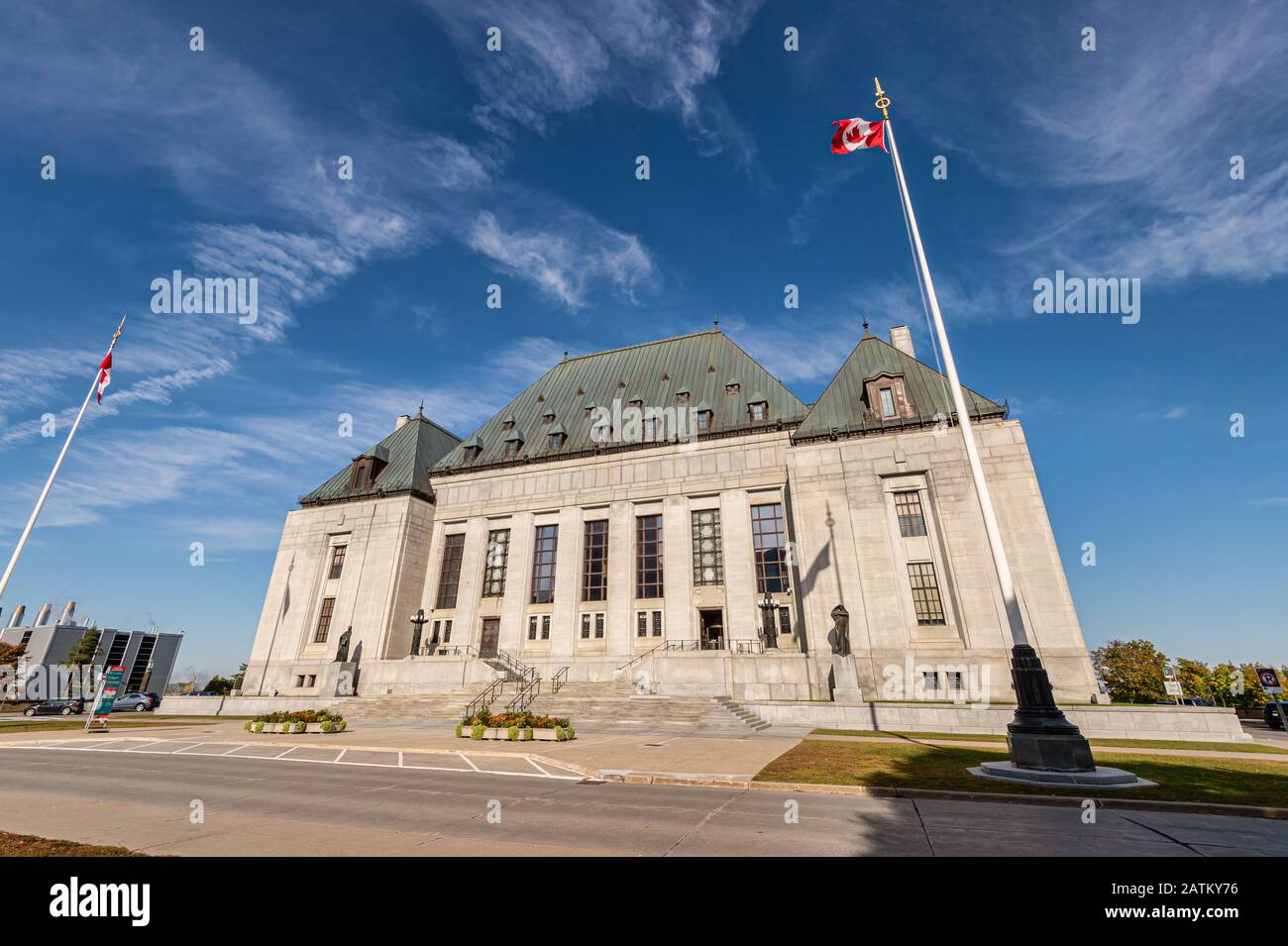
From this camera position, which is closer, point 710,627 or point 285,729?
point 285,729

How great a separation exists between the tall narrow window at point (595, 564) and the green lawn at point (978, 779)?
A: 24.3 m

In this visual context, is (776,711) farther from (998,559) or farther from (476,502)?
(476,502)

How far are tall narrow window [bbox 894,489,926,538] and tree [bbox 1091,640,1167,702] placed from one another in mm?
48524

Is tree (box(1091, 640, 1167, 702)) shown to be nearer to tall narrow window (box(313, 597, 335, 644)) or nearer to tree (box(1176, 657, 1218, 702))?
tree (box(1176, 657, 1218, 702))

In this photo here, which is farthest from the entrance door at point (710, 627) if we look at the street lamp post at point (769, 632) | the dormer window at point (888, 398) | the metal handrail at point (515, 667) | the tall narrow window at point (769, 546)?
the dormer window at point (888, 398)

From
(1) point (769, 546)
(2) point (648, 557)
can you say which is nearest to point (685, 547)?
(2) point (648, 557)

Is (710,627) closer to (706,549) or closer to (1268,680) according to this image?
(706,549)

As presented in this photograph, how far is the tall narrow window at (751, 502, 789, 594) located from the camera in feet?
115

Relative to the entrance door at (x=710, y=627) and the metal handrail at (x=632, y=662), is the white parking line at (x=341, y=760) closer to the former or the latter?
the metal handrail at (x=632, y=662)

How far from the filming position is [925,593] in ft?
99.2

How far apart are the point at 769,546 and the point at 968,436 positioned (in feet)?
75.4

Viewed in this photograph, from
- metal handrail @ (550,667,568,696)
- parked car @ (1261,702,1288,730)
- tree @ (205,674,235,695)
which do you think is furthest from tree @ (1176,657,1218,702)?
tree @ (205,674,235,695)

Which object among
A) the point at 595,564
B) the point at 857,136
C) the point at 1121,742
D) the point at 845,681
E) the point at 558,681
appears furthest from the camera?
the point at 595,564
